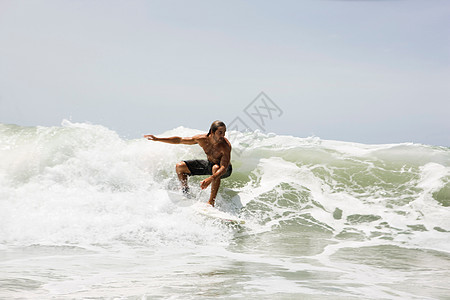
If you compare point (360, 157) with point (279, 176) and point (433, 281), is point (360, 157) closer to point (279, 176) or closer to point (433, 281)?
point (279, 176)

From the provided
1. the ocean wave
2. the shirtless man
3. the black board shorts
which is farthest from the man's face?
the ocean wave

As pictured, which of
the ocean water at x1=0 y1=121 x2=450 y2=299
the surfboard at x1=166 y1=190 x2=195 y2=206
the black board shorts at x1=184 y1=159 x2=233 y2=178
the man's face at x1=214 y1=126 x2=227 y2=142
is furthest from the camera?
the black board shorts at x1=184 y1=159 x2=233 y2=178

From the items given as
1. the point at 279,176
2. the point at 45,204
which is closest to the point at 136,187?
the point at 45,204

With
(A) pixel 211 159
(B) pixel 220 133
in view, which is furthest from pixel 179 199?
(B) pixel 220 133

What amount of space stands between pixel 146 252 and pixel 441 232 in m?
5.30

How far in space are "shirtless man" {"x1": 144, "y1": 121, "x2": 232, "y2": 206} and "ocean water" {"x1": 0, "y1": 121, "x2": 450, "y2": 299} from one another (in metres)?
0.52

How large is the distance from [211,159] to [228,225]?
1.51 meters

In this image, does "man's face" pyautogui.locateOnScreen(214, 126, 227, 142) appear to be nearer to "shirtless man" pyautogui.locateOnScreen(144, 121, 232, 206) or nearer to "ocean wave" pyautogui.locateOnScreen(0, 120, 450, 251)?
"shirtless man" pyautogui.locateOnScreen(144, 121, 232, 206)

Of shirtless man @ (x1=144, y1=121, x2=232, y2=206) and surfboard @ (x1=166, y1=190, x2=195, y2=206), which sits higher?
shirtless man @ (x1=144, y1=121, x2=232, y2=206)

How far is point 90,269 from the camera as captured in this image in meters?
5.03

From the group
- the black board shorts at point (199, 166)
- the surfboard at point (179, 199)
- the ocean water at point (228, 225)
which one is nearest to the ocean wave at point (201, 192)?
the ocean water at point (228, 225)

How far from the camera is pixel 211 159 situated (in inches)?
342

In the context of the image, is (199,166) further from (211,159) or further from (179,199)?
(179,199)

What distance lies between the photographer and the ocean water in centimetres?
453
